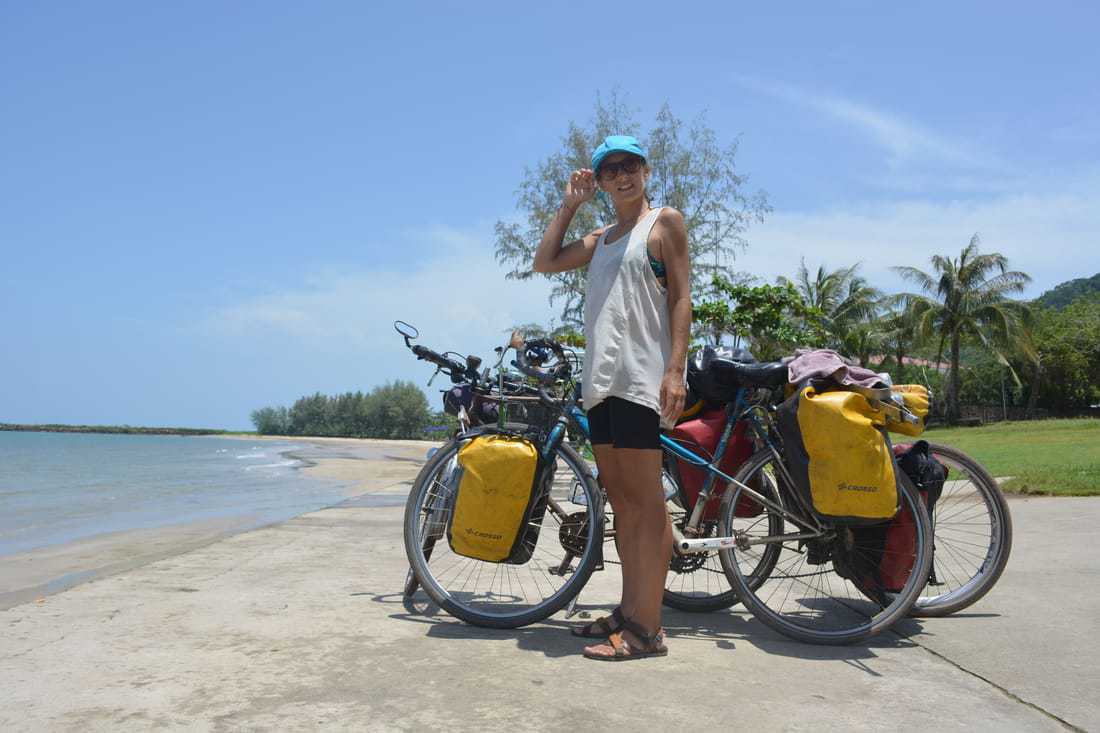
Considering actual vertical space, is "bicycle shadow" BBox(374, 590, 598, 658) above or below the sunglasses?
below

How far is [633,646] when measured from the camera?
3213 mm

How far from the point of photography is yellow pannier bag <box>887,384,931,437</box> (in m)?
3.58

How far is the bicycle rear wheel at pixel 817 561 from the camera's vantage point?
3.49 meters

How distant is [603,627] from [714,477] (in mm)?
851

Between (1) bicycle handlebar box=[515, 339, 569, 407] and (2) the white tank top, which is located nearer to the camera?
(2) the white tank top

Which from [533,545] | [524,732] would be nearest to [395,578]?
[533,545]

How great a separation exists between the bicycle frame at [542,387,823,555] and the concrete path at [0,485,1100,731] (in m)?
0.40

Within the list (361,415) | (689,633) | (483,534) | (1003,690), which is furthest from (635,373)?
(361,415)

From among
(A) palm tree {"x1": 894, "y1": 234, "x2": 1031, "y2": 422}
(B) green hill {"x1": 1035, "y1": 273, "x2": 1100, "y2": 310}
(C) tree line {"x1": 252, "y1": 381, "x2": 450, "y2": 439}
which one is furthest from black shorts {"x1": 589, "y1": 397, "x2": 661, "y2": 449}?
(B) green hill {"x1": 1035, "y1": 273, "x2": 1100, "y2": 310}

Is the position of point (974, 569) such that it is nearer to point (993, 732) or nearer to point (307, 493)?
point (993, 732)

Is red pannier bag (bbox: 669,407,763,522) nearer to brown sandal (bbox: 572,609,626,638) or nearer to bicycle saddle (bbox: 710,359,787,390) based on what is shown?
bicycle saddle (bbox: 710,359,787,390)

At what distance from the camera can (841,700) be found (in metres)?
2.74

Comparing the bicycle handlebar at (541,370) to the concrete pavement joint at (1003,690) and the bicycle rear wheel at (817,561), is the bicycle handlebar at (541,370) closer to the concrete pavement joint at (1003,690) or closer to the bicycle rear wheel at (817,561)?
the bicycle rear wheel at (817,561)

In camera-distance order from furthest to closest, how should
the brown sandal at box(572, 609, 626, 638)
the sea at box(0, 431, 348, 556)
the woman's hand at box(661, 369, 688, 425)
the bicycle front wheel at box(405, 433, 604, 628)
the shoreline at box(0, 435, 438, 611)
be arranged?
the sea at box(0, 431, 348, 556) < the shoreline at box(0, 435, 438, 611) < the bicycle front wheel at box(405, 433, 604, 628) < the brown sandal at box(572, 609, 626, 638) < the woman's hand at box(661, 369, 688, 425)
